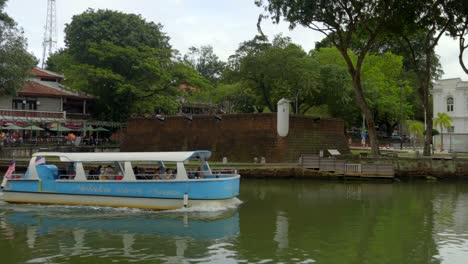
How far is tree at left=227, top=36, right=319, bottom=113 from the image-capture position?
46031mm

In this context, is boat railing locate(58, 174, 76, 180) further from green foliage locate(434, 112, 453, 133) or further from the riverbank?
green foliage locate(434, 112, 453, 133)

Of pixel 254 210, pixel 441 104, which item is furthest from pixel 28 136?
pixel 441 104

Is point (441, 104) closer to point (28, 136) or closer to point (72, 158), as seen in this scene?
point (28, 136)

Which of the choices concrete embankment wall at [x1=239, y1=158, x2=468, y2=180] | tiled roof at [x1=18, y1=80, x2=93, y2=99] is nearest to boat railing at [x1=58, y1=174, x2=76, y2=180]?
concrete embankment wall at [x1=239, y1=158, x2=468, y2=180]

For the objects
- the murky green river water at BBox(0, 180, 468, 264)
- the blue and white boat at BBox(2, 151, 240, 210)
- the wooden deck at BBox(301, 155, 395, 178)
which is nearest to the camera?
the murky green river water at BBox(0, 180, 468, 264)

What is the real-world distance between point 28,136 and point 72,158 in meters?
38.0

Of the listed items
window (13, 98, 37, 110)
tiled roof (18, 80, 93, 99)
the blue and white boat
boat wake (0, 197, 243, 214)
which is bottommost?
boat wake (0, 197, 243, 214)

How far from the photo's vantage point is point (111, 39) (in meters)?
53.5

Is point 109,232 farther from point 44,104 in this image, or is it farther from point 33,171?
point 44,104

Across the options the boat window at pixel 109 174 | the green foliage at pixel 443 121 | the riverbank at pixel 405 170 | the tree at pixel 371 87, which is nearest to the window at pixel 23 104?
the tree at pixel 371 87

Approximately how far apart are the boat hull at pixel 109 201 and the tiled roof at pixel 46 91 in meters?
36.2

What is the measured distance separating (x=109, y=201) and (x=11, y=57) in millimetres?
28767

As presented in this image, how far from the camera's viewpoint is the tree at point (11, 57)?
43.1m

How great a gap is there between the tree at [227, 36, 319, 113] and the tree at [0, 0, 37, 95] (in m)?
19.1
